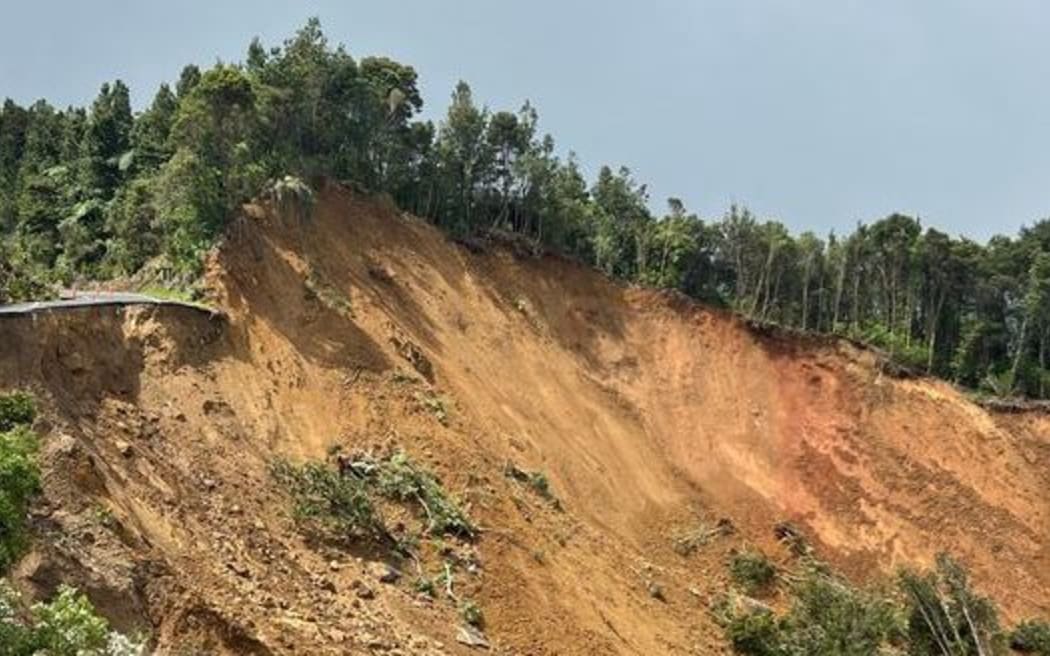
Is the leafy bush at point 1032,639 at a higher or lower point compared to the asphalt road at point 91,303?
lower

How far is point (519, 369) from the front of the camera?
42.0 metres

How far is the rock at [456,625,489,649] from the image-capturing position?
26641 mm

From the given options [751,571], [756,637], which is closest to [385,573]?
[756,637]

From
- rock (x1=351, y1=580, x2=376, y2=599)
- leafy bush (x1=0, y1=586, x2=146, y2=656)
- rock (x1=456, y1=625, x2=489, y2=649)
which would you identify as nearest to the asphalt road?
rock (x1=351, y1=580, x2=376, y2=599)

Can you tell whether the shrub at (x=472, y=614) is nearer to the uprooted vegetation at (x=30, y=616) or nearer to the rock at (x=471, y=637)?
the rock at (x=471, y=637)

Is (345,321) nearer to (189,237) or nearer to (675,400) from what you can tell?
(189,237)

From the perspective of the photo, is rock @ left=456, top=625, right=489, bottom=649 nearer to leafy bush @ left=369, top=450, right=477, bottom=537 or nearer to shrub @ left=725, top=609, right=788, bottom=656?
leafy bush @ left=369, top=450, right=477, bottom=537

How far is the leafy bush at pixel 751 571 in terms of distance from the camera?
37.3 meters

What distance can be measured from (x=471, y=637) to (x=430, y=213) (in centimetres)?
2265

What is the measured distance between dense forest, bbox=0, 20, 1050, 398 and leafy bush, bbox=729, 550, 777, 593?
14.9 m

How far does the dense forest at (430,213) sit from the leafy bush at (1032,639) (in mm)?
13909

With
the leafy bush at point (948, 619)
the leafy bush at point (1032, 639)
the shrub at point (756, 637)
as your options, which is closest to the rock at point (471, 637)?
the shrub at point (756, 637)

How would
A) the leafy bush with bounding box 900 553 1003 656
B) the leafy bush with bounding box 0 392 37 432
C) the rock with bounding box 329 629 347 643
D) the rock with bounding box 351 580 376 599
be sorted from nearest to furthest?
the leafy bush with bounding box 0 392 37 432 < the rock with bounding box 329 629 347 643 < the rock with bounding box 351 580 376 599 < the leafy bush with bounding box 900 553 1003 656

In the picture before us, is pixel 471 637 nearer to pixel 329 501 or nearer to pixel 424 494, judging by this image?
pixel 329 501
